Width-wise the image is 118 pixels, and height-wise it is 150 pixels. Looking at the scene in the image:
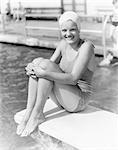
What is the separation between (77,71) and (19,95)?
2.31 m

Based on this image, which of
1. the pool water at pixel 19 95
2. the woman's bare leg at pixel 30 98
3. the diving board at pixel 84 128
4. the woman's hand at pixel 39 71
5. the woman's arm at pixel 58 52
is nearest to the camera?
the diving board at pixel 84 128

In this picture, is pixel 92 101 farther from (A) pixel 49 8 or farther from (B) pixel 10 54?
(A) pixel 49 8

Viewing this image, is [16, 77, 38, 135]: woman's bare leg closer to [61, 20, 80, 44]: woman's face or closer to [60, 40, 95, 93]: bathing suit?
[60, 40, 95, 93]: bathing suit

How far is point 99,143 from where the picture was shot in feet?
7.24

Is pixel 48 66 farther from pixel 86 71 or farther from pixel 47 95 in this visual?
pixel 86 71

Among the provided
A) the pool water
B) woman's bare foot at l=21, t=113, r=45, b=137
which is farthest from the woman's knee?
the pool water

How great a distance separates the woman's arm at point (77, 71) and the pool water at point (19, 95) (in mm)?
486

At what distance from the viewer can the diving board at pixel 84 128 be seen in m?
2.21

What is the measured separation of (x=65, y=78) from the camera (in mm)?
2463

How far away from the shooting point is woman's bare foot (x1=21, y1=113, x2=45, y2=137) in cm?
255

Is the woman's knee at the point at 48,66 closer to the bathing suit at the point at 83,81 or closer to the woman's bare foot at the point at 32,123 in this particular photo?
the bathing suit at the point at 83,81

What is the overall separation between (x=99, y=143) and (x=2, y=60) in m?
5.14

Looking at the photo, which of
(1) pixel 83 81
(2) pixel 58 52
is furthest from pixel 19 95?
(1) pixel 83 81

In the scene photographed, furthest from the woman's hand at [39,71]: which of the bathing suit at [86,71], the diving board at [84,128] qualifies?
the diving board at [84,128]
